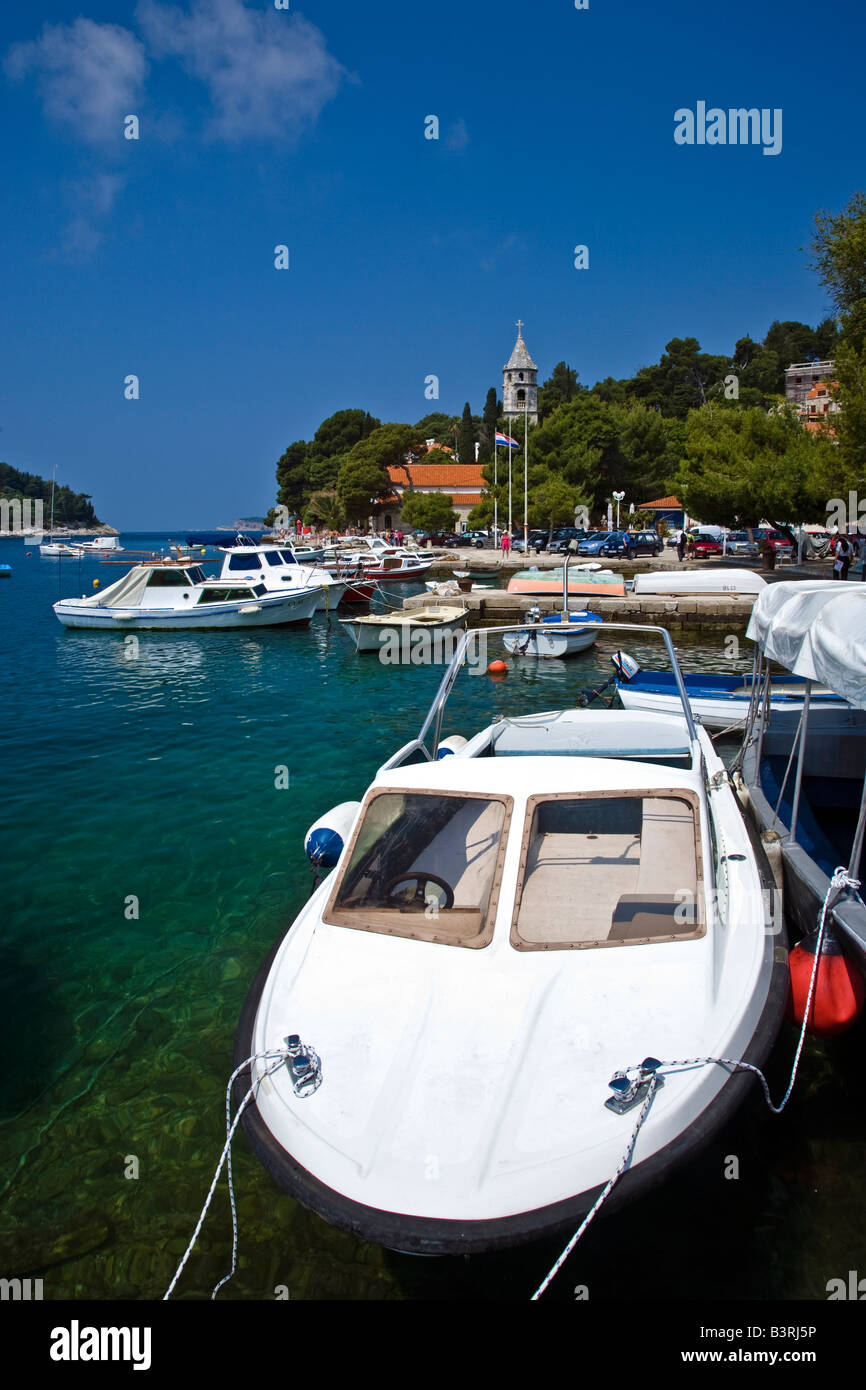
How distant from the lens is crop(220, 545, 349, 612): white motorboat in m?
35.3

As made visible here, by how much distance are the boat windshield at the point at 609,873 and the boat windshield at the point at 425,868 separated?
0.27 metres

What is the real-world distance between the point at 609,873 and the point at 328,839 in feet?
9.57

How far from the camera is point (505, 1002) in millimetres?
4359

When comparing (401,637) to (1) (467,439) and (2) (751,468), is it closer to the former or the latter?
(2) (751,468)

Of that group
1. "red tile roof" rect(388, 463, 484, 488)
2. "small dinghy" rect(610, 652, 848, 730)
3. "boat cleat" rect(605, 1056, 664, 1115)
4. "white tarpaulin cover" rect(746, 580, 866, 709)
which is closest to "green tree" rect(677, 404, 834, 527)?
"small dinghy" rect(610, 652, 848, 730)

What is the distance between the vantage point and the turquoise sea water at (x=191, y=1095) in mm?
4371

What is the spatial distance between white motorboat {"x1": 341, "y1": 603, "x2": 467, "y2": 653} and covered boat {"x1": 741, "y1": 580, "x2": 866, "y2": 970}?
51.3ft

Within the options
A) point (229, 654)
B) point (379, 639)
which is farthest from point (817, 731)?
point (229, 654)

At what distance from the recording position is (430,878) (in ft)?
17.0

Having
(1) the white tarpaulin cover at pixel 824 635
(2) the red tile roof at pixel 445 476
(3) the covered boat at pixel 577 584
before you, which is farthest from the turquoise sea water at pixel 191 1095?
(2) the red tile roof at pixel 445 476

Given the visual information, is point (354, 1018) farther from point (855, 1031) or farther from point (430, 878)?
point (855, 1031)

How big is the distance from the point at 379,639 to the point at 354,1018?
22729 millimetres

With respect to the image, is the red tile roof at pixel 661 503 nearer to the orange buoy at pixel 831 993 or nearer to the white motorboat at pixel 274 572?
the white motorboat at pixel 274 572

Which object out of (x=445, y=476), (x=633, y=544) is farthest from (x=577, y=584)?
(x=445, y=476)
